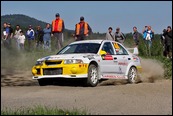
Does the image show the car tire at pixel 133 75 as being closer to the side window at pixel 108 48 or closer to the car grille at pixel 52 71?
the side window at pixel 108 48

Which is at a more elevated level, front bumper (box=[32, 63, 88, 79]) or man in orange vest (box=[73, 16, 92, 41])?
man in orange vest (box=[73, 16, 92, 41])

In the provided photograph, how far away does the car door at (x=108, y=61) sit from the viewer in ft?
47.7

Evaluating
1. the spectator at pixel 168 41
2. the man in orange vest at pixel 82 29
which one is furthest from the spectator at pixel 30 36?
the spectator at pixel 168 41

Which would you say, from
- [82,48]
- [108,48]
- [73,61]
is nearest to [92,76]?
[73,61]

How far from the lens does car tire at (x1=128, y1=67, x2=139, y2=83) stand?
51.6 ft

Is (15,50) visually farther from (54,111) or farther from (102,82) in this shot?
(54,111)

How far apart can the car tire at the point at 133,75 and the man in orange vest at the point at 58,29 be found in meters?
5.71

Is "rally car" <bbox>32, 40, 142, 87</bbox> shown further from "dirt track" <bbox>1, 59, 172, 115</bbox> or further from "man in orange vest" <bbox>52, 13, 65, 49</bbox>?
"man in orange vest" <bbox>52, 13, 65, 49</bbox>

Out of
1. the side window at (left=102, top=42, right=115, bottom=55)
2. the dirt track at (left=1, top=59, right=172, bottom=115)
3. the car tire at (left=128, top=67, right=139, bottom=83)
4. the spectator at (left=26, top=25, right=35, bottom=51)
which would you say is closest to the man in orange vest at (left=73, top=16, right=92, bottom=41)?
the spectator at (left=26, top=25, right=35, bottom=51)

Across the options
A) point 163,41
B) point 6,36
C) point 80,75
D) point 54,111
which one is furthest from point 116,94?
point 163,41

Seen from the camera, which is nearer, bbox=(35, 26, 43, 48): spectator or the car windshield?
the car windshield

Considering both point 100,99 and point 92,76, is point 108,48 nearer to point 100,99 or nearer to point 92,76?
point 92,76

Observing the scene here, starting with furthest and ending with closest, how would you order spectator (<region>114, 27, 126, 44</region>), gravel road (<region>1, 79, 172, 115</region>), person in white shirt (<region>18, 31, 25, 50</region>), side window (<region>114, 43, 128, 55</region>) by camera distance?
1. person in white shirt (<region>18, 31, 25, 50</region>)
2. spectator (<region>114, 27, 126, 44</region>)
3. side window (<region>114, 43, 128, 55</region>)
4. gravel road (<region>1, 79, 172, 115</region>)

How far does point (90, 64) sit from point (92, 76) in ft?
1.17
